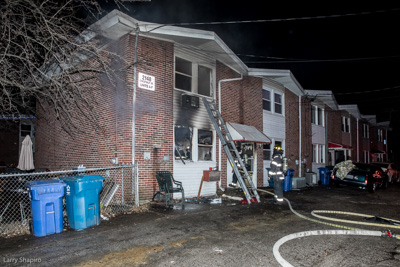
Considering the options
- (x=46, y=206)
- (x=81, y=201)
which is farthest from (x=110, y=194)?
(x=46, y=206)

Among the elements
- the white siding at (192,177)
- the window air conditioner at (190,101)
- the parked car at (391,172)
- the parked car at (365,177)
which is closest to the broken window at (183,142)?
the white siding at (192,177)

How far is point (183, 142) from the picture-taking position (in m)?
10.3

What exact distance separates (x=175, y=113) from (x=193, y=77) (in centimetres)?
191

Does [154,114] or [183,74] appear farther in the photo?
[183,74]

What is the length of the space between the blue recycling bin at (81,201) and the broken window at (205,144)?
17.8ft

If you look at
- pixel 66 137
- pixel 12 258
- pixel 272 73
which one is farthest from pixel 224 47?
pixel 12 258

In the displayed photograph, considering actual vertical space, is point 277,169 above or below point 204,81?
below

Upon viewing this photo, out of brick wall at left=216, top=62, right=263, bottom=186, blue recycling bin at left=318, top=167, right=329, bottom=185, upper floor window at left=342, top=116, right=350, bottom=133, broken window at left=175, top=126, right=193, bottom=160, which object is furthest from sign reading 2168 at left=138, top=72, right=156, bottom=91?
upper floor window at left=342, top=116, right=350, bottom=133

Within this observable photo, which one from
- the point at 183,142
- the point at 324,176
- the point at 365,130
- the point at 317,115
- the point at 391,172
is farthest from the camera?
the point at 365,130

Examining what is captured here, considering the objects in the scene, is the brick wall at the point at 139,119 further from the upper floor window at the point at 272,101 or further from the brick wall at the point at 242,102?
the upper floor window at the point at 272,101

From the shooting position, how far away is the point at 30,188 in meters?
5.33

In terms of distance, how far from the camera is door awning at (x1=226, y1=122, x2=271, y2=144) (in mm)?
11133

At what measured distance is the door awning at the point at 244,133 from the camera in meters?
11.1

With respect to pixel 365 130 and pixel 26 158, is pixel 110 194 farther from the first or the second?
pixel 365 130
